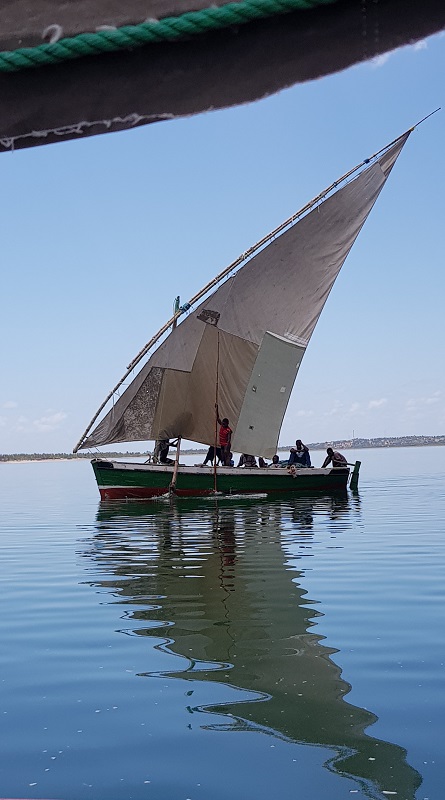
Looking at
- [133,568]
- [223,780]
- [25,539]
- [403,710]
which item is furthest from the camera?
[25,539]

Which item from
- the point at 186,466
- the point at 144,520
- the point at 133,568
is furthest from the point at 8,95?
the point at 186,466

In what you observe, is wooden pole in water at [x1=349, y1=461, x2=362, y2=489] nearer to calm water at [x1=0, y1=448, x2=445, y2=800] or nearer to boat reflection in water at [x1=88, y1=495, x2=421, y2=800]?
boat reflection in water at [x1=88, y1=495, x2=421, y2=800]

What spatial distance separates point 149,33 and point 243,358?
97.2 feet

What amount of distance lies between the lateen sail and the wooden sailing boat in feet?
0.12

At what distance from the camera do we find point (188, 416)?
32.3 meters

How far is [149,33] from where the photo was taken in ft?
6.43

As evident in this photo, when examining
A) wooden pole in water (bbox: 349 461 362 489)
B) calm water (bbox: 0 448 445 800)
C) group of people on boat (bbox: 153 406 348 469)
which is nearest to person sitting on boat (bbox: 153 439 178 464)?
group of people on boat (bbox: 153 406 348 469)

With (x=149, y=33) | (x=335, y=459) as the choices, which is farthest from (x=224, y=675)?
(x=335, y=459)

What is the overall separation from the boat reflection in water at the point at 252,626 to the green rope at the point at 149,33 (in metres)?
4.12

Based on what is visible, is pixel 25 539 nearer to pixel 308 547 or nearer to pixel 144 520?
pixel 144 520

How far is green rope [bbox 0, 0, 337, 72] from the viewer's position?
6.15ft

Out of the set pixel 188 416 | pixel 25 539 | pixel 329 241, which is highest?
pixel 329 241

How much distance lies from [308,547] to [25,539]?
25.4 feet

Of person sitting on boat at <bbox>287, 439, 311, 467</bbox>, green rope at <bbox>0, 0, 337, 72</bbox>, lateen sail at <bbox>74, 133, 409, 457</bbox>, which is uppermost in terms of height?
lateen sail at <bbox>74, 133, 409, 457</bbox>
